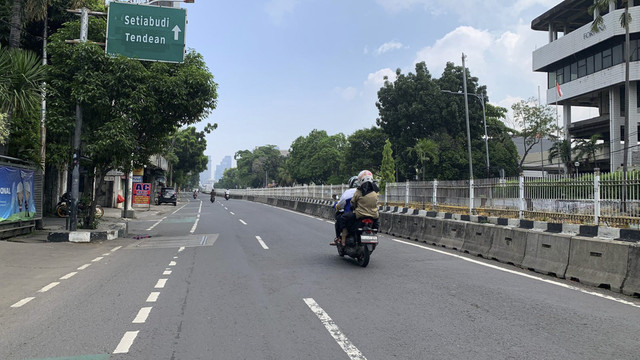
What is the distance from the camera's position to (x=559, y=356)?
4199 millimetres

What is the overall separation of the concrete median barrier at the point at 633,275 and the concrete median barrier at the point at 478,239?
366cm

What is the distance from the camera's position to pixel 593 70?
40.5 meters

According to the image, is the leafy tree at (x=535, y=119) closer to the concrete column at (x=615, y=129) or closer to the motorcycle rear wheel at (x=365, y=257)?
the concrete column at (x=615, y=129)

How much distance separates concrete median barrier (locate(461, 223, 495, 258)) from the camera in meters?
10.5

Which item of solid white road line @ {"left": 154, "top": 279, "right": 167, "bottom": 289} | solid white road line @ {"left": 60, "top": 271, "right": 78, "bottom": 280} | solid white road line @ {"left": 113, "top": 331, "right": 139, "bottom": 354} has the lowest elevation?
solid white road line @ {"left": 60, "top": 271, "right": 78, "bottom": 280}

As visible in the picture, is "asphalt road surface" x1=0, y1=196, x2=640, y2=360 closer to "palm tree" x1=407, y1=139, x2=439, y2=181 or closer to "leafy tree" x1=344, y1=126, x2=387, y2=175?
"palm tree" x1=407, y1=139, x2=439, y2=181

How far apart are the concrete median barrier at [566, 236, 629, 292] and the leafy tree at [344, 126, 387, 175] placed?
50293 mm

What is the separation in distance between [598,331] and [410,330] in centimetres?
205

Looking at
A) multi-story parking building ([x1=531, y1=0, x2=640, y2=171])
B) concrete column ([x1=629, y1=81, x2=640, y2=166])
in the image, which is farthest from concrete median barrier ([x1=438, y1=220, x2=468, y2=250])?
concrete column ([x1=629, y1=81, x2=640, y2=166])

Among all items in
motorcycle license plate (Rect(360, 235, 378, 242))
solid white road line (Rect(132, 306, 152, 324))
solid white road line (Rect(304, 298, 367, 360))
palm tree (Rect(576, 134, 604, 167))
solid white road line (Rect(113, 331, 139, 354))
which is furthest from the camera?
palm tree (Rect(576, 134, 604, 167))

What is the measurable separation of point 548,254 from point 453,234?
12.1 feet

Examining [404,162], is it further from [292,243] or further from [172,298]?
[172,298]

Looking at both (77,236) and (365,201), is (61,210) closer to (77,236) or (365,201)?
(77,236)

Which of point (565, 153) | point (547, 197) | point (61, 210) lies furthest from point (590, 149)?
point (61, 210)
